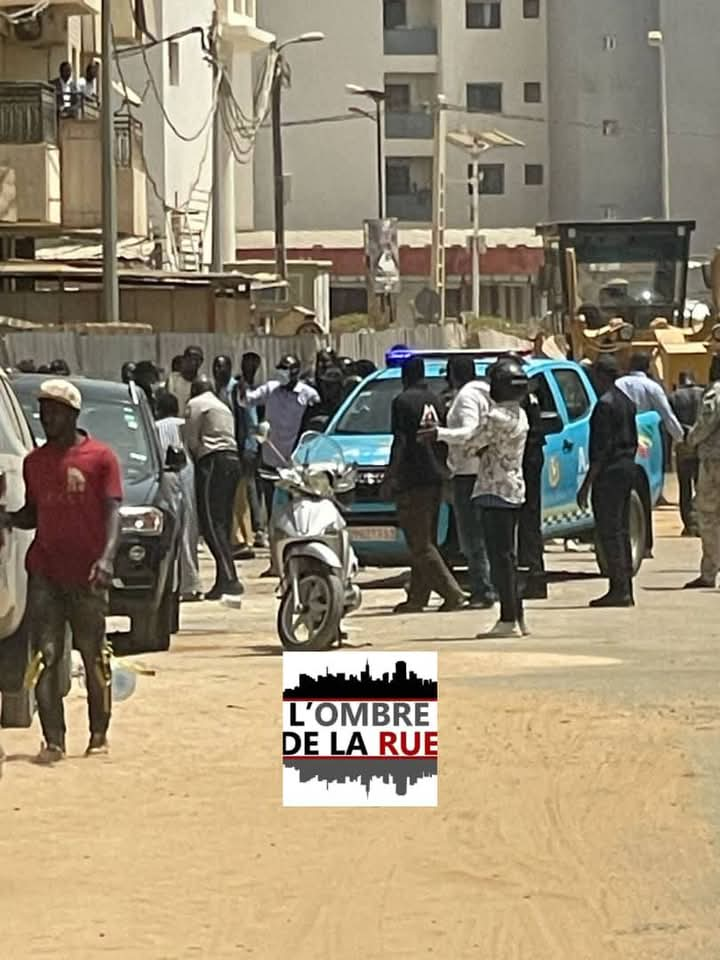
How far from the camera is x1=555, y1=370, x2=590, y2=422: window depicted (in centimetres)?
2300

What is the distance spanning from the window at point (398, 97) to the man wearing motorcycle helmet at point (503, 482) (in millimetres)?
70703

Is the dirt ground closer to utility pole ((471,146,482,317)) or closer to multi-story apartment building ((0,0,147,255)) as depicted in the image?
multi-story apartment building ((0,0,147,255))

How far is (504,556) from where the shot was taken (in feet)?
55.9

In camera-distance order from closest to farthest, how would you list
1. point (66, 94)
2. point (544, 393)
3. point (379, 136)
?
1. point (544, 393)
2. point (66, 94)
3. point (379, 136)

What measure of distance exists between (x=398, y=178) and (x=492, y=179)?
368cm

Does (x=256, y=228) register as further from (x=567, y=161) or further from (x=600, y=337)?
(x=600, y=337)

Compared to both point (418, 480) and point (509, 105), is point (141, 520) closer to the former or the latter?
point (418, 480)

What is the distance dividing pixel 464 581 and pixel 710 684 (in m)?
7.31

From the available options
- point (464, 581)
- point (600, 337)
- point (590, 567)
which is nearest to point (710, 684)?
point (464, 581)

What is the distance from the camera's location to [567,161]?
85000mm

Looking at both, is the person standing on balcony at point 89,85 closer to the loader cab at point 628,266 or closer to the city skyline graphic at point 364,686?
the loader cab at point 628,266

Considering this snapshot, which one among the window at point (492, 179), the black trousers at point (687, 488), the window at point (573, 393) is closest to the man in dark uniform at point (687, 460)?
the black trousers at point (687, 488)

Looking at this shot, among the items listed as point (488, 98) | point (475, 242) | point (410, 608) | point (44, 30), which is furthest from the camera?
point (488, 98)

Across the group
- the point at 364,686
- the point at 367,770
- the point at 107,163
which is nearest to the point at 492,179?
the point at 107,163
